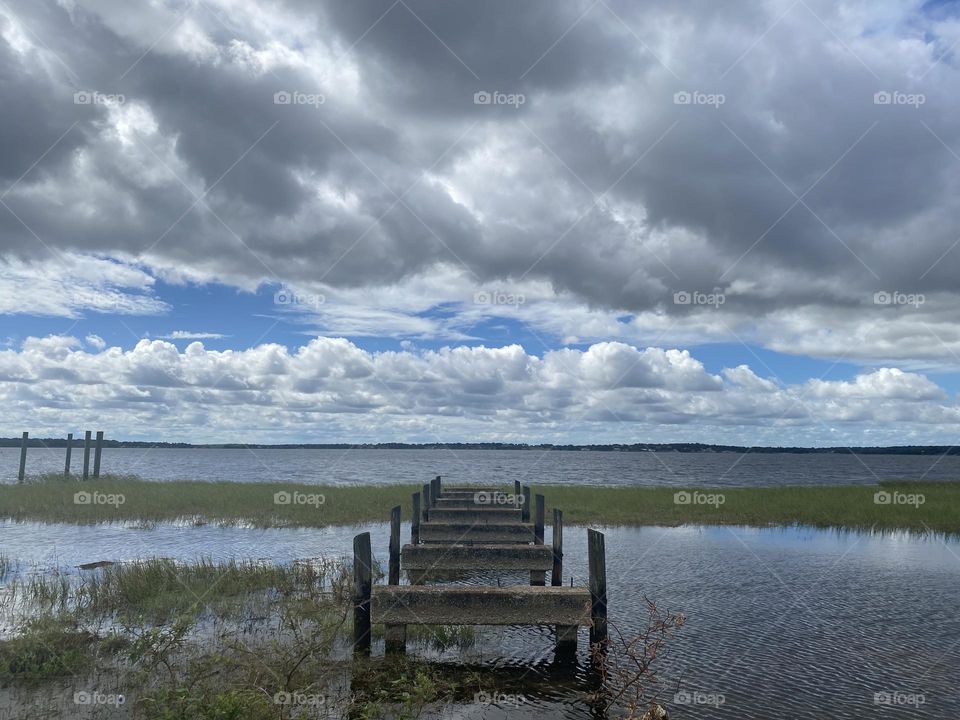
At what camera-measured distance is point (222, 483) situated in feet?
146

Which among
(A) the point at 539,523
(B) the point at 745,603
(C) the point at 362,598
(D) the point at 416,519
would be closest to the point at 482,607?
(C) the point at 362,598

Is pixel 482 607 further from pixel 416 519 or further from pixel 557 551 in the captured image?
pixel 416 519

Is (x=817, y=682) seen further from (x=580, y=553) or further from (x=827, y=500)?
(x=827, y=500)

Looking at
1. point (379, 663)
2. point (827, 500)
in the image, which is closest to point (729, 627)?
point (379, 663)

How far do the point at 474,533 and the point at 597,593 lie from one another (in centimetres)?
749

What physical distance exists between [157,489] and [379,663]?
3261cm

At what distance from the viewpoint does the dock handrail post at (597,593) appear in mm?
11116

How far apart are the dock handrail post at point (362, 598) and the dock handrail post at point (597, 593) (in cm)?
346

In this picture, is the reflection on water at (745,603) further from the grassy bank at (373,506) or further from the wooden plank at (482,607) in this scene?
the grassy bank at (373,506)

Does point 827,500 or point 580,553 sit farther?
point 827,500

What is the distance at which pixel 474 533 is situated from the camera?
725 inches

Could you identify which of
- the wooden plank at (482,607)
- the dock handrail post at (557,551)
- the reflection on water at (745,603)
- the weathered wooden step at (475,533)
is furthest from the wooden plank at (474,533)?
the wooden plank at (482,607)

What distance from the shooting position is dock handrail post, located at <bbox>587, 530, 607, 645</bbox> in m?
11.1

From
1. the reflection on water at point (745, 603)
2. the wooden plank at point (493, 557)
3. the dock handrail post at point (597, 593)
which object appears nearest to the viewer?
the reflection on water at point (745, 603)
